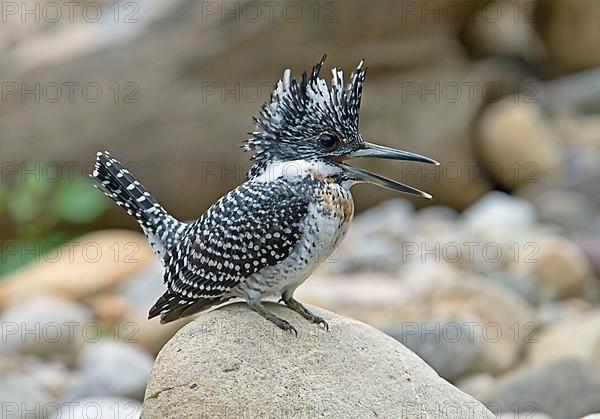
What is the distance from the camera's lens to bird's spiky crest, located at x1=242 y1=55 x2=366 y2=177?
171 inches

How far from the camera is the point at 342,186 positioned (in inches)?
171

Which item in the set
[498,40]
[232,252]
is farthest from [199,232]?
[498,40]

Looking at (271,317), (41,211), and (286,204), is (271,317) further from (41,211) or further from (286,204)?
(41,211)

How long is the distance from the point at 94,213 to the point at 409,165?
12.0 feet

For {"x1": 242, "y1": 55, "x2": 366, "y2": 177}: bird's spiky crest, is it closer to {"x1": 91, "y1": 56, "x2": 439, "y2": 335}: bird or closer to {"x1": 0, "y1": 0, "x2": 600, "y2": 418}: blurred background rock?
{"x1": 91, "y1": 56, "x2": 439, "y2": 335}: bird

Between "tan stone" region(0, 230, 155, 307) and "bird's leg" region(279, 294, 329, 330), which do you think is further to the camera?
"tan stone" region(0, 230, 155, 307)

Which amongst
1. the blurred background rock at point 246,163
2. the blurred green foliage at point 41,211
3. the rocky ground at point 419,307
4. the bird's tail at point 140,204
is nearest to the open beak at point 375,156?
the bird's tail at point 140,204

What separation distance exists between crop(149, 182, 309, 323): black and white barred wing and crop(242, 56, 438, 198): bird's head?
197 millimetres

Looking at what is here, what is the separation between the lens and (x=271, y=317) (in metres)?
4.41

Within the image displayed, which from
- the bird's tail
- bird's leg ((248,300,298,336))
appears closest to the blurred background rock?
the bird's tail

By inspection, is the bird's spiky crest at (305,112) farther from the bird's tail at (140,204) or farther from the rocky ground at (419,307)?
the rocky ground at (419,307)

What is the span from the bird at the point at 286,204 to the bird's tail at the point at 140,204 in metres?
0.26

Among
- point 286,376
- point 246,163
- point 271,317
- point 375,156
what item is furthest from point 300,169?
point 246,163

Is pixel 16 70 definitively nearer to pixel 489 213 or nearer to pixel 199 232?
pixel 489 213
